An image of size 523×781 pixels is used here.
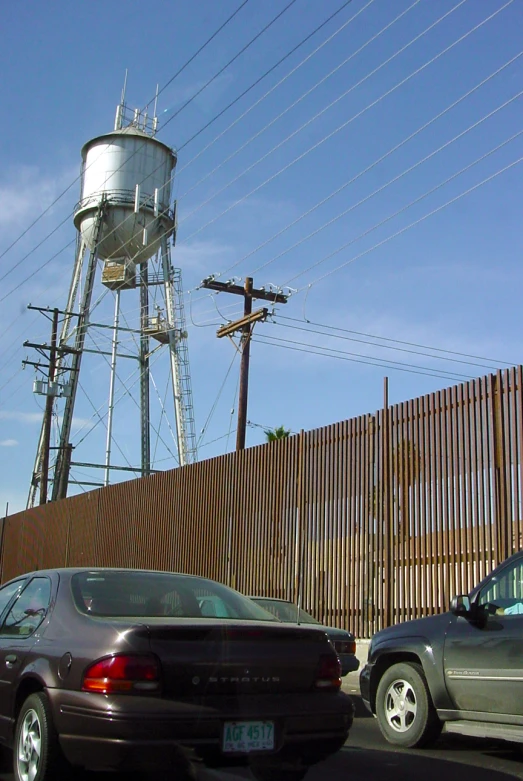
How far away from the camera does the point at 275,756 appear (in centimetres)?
539

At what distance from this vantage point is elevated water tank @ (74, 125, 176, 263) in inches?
1449

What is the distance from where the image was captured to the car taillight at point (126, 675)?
5.11 meters

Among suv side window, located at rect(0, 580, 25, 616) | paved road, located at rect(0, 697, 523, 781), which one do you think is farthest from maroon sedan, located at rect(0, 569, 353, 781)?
suv side window, located at rect(0, 580, 25, 616)

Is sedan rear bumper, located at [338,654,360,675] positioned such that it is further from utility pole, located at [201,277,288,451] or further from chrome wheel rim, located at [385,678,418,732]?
utility pole, located at [201,277,288,451]

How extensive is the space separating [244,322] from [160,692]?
64.8 feet

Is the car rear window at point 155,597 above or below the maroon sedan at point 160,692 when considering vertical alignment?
above

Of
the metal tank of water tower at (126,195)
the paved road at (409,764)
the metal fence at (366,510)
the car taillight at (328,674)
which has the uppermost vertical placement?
the metal tank of water tower at (126,195)

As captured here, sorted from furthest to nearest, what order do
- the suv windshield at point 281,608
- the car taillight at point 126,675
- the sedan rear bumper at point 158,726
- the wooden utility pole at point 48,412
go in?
1. the wooden utility pole at point 48,412
2. the suv windshield at point 281,608
3. the car taillight at point 126,675
4. the sedan rear bumper at point 158,726

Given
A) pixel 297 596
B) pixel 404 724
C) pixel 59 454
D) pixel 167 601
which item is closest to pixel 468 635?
pixel 404 724

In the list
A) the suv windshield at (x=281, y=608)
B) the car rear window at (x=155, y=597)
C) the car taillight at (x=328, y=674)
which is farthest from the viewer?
the suv windshield at (x=281, y=608)

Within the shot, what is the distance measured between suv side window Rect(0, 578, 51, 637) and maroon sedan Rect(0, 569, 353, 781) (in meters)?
0.05

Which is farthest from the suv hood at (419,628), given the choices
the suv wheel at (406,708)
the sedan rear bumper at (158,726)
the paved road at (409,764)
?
the sedan rear bumper at (158,726)

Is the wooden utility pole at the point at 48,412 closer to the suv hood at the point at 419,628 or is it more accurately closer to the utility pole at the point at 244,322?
the utility pole at the point at 244,322

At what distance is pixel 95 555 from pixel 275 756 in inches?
845
